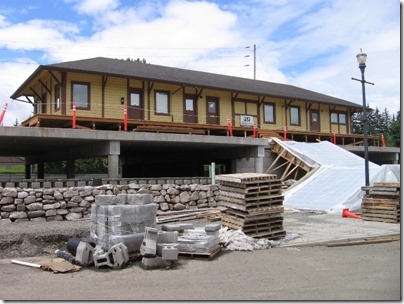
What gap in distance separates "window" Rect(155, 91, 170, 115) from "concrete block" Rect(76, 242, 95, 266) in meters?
18.5

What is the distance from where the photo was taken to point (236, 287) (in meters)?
6.64

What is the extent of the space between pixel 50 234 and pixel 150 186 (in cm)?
549

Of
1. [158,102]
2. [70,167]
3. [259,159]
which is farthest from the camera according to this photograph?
[158,102]

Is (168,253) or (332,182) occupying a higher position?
(332,182)

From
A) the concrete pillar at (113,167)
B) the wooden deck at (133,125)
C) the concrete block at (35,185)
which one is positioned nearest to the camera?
the concrete block at (35,185)

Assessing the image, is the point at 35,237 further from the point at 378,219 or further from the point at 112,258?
the point at 378,219

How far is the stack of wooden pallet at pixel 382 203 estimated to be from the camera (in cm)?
1400

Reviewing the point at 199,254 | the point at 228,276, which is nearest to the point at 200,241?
the point at 199,254

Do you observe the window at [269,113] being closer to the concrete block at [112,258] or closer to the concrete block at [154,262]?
the concrete block at [154,262]

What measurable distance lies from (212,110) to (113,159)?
1188 cm

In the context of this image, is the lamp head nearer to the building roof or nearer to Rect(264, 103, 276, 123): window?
the building roof

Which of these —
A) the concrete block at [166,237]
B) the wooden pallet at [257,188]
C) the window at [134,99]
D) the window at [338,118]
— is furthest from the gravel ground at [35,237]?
the window at [338,118]

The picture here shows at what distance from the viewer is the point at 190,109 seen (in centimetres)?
2780

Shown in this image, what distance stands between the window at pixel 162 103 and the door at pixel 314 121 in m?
13.2
